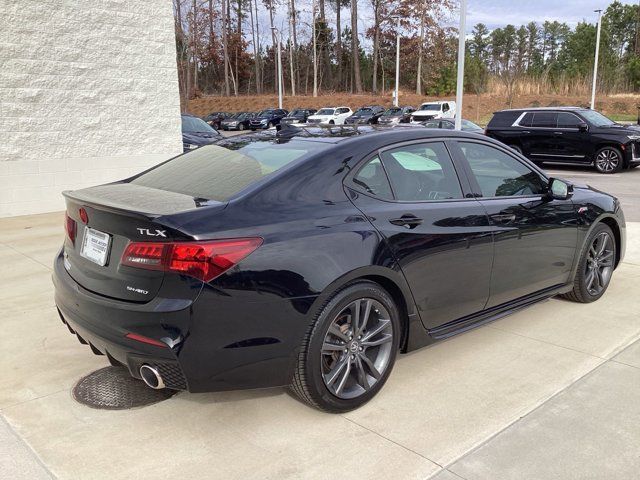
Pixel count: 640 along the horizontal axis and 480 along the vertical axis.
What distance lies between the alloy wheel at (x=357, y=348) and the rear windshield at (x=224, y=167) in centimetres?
90

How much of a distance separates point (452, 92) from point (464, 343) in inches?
2253

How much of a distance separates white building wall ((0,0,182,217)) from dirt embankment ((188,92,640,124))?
3684 cm

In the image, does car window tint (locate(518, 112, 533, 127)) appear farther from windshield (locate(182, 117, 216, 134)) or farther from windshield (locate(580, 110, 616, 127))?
windshield (locate(182, 117, 216, 134))

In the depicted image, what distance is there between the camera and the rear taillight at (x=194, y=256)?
2666 millimetres

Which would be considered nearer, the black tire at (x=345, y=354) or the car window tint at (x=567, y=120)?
the black tire at (x=345, y=354)

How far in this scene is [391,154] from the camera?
357 centimetres

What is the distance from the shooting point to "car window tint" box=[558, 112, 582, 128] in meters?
15.3

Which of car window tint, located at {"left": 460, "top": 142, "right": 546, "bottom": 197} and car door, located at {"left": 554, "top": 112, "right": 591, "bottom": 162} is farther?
car door, located at {"left": 554, "top": 112, "right": 591, "bottom": 162}

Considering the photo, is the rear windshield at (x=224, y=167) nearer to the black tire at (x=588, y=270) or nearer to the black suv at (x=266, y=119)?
A: the black tire at (x=588, y=270)

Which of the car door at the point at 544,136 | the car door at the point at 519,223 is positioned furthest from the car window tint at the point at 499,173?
the car door at the point at 544,136

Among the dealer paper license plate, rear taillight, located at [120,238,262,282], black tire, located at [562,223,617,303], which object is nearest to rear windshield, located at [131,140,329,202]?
rear taillight, located at [120,238,262,282]

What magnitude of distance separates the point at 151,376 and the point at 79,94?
7.97 meters

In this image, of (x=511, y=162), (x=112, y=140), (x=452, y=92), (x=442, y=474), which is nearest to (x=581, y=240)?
(x=511, y=162)

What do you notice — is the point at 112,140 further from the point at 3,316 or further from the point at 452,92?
the point at 452,92
